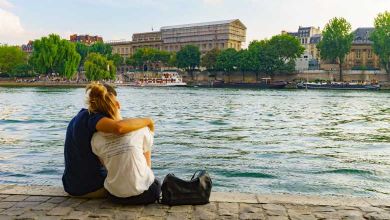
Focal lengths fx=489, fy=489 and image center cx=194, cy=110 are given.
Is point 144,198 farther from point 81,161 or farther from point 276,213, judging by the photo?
point 276,213

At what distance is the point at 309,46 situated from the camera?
148250mm

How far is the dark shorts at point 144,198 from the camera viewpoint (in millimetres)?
5840

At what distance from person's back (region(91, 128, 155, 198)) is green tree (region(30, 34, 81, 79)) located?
295ft

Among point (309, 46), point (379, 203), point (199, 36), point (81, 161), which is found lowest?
point (379, 203)

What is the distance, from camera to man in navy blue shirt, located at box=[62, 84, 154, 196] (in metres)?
5.60

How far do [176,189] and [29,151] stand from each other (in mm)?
9664

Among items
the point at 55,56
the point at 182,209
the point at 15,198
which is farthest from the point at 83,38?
the point at 182,209

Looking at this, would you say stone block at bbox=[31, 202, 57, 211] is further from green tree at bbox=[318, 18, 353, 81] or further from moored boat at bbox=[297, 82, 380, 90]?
green tree at bbox=[318, 18, 353, 81]

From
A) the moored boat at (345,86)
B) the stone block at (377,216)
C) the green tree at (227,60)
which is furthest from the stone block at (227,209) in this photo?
the green tree at (227,60)

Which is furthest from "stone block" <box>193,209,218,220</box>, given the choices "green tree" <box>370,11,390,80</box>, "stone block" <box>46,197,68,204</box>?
"green tree" <box>370,11,390,80</box>

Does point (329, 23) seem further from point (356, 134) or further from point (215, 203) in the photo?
point (215, 203)

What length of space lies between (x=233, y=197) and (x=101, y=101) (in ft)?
6.87

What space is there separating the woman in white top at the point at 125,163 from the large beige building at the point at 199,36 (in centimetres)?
13719

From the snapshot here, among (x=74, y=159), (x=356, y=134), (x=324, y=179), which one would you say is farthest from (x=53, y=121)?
(x=74, y=159)
